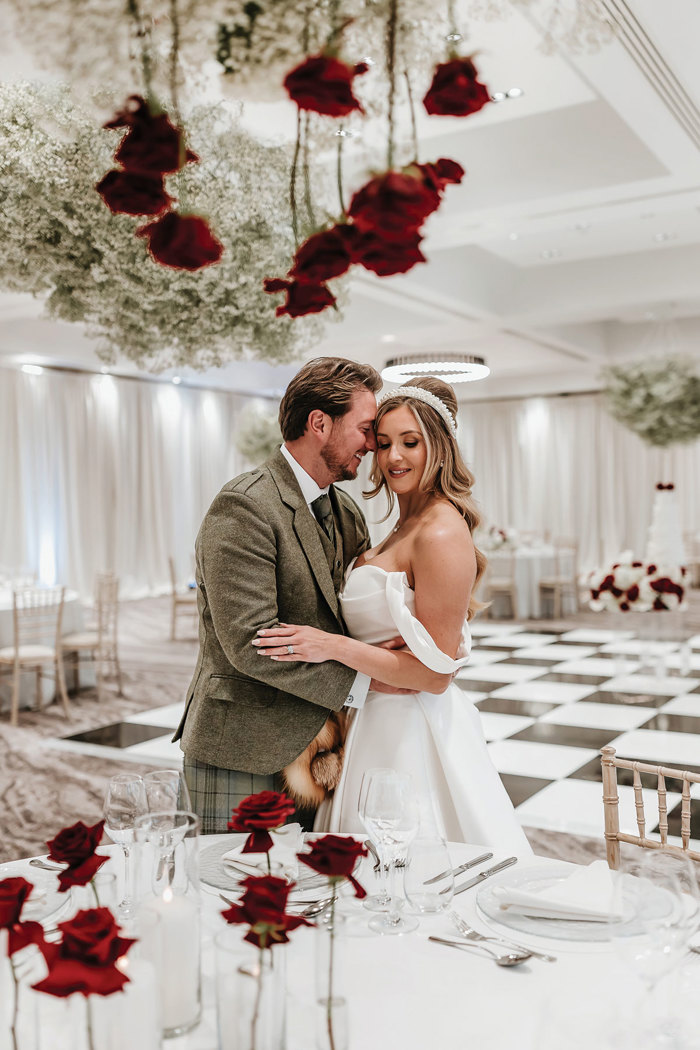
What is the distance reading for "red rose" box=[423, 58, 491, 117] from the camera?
965 mm

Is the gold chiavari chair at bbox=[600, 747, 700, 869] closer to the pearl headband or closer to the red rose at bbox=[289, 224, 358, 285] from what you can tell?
the pearl headband

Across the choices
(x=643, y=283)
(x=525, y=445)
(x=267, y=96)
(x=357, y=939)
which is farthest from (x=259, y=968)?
(x=525, y=445)

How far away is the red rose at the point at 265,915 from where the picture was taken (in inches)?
35.8

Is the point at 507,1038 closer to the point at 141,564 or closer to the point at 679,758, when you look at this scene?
the point at 679,758

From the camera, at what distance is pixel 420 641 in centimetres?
218

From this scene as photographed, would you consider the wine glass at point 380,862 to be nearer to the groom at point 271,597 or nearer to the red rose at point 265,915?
the red rose at point 265,915

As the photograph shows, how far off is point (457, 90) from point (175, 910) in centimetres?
97

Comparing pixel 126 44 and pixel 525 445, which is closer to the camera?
pixel 126 44

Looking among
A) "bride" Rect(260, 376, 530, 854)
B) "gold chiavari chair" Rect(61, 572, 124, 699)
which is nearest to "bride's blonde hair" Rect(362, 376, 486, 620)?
"bride" Rect(260, 376, 530, 854)

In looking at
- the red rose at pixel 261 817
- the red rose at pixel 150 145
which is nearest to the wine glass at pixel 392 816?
the red rose at pixel 261 817

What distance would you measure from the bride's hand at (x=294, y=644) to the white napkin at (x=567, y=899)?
2.29 feet

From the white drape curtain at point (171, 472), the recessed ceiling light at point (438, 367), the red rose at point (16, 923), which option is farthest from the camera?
the white drape curtain at point (171, 472)

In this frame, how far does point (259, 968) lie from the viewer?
3.01 feet

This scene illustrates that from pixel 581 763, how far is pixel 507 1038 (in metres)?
4.34
